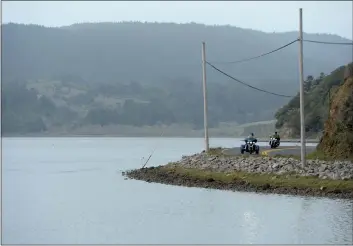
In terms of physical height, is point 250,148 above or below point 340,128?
below

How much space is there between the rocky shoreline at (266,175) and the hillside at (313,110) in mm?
50200

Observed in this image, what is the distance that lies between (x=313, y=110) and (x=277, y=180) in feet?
216

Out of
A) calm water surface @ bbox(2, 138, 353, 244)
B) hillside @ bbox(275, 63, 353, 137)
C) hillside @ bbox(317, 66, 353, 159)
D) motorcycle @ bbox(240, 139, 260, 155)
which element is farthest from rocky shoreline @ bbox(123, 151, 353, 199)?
hillside @ bbox(275, 63, 353, 137)

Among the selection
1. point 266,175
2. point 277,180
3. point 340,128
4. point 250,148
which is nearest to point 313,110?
point 250,148

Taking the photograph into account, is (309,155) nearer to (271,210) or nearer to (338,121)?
(338,121)

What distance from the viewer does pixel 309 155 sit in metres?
33.7

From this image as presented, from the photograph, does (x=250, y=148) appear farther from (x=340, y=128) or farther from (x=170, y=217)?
(x=170, y=217)

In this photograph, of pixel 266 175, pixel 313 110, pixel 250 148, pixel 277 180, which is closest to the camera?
pixel 277 180

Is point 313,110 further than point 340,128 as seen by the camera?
Yes

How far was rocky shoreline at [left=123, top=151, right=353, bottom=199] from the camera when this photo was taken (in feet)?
89.6

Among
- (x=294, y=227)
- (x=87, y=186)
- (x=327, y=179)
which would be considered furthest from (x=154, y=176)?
(x=294, y=227)

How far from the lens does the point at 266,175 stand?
1210 inches

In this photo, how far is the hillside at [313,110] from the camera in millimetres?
90550

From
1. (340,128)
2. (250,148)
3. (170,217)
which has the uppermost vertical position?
(340,128)
